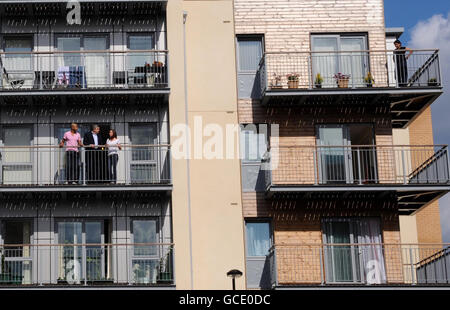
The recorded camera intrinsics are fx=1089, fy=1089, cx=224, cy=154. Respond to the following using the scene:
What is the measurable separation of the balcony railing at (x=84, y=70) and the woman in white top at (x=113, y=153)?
1.46m

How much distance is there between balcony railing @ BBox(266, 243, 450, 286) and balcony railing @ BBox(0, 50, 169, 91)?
6176mm

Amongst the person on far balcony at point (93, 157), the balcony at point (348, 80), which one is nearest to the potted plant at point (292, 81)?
the balcony at point (348, 80)

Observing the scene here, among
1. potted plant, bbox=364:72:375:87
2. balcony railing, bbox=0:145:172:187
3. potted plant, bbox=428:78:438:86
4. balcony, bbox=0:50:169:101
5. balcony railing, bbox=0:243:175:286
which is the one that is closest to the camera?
balcony railing, bbox=0:243:175:286

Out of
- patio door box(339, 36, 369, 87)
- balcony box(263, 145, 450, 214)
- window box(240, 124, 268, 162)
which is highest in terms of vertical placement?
patio door box(339, 36, 369, 87)

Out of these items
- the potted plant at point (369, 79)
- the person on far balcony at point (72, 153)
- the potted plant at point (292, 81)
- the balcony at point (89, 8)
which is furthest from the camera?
the balcony at point (89, 8)

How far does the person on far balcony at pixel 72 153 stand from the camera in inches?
1214

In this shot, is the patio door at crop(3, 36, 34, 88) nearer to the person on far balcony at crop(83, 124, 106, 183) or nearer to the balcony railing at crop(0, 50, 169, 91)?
the balcony railing at crop(0, 50, 169, 91)

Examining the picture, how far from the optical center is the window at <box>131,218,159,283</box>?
30.3 m

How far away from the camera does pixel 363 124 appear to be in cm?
3231

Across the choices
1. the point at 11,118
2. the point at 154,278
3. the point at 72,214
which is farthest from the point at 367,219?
the point at 11,118

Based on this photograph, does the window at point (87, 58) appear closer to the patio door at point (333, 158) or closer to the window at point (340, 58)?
the window at point (340, 58)

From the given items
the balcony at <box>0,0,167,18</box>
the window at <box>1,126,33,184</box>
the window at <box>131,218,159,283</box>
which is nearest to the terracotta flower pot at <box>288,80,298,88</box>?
the balcony at <box>0,0,167,18</box>

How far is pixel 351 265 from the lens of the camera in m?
31.0

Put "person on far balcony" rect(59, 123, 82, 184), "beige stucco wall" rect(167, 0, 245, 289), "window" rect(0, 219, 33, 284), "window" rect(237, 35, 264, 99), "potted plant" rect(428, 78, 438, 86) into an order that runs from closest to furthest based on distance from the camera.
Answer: "window" rect(0, 219, 33, 284) → "beige stucco wall" rect(167, 0, 245, 289) → "person on far balcony" rect(59, 123, 82, 184) → "potted plant" rect(428, 78, 438, 86) → "window" rect(237, 35, 264, 99)
